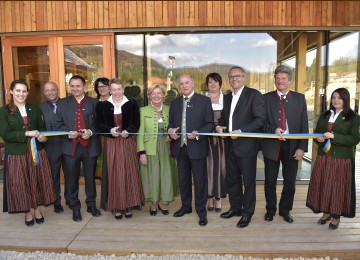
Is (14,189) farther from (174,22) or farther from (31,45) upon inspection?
(174,22)

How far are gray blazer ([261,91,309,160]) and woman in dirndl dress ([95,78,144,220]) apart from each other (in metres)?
1.48

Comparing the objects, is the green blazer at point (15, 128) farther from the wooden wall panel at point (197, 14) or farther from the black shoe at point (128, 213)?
the wooden wall panel at point (197, 14)

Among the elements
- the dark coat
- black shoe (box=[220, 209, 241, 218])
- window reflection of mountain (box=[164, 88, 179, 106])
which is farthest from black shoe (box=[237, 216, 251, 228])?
window reflection of mountain (box=[164, 88, 179, 106])

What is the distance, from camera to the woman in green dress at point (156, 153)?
355 cm

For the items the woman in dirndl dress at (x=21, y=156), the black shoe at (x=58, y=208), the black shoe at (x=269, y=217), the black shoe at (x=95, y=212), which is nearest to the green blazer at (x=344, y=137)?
the black shoe at (x=269, y=217)

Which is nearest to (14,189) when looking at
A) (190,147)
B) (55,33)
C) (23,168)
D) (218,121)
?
(23,168)

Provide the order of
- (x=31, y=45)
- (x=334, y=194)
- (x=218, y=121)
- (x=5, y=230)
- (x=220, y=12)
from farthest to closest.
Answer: (x=31, y=45)
(x=220, y=12)
(x=218, y=121)
(x=5, y=230)
(x=334, y=194)

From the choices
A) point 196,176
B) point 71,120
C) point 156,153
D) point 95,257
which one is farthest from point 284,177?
point 71,120

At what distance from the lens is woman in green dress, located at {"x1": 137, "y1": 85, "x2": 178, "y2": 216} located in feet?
11.6

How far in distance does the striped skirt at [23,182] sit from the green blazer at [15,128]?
76 millimetres

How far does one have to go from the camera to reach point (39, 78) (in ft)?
17.0

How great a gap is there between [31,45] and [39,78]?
0.53m

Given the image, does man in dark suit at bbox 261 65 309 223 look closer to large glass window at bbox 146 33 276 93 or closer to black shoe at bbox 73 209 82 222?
large glass window at bbox 146 33 276 93

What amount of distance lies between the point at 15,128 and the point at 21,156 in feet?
1.01
